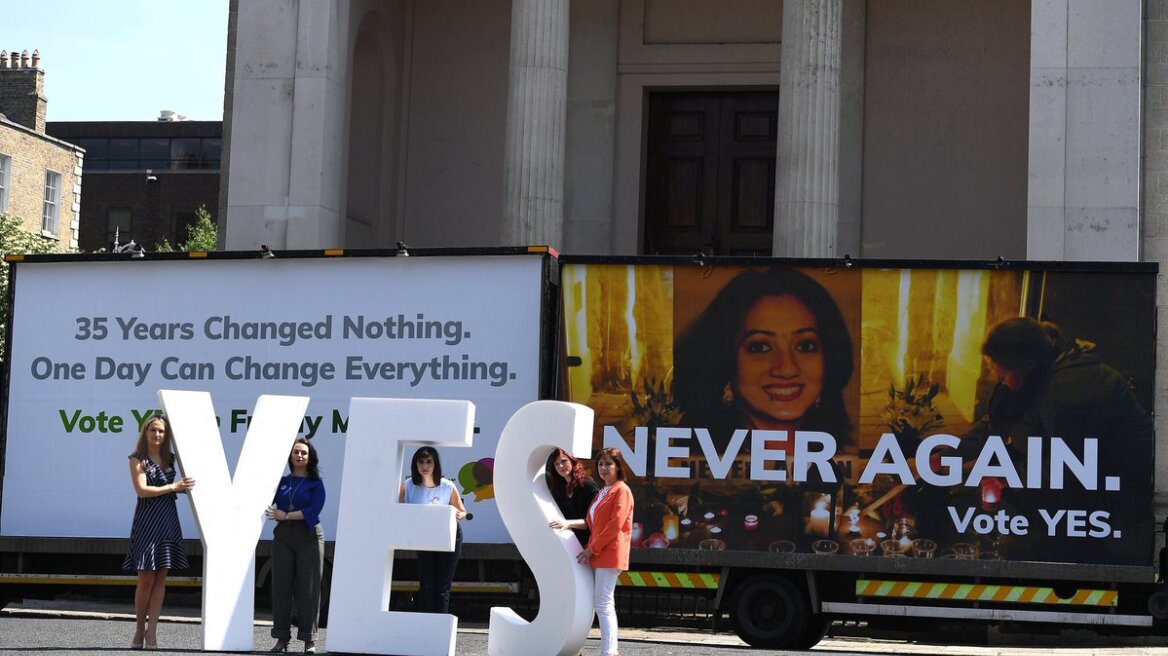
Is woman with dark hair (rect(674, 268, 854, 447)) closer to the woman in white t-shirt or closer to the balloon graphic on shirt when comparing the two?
the balloon graphic on shirt

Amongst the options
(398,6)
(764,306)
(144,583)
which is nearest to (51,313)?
(144,583)

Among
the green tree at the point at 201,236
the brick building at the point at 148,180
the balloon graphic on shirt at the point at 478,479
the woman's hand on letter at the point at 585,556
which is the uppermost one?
the brick building at the point at 148,180

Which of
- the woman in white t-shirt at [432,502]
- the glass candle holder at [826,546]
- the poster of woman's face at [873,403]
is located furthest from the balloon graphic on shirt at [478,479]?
the glass candle holder at [826,546]

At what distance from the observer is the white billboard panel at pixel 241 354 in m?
16.3

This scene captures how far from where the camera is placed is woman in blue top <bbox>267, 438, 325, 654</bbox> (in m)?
13.0

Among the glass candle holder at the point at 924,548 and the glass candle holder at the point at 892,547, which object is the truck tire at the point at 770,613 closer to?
the glass candle holder at the point at 892,547

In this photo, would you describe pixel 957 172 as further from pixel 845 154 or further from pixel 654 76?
pixel 654 76

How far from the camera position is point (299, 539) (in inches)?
516

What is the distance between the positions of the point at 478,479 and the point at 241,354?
2.69 m

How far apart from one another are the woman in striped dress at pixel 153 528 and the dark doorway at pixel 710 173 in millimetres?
14676

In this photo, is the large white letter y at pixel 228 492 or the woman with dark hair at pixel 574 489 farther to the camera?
the woman with dark hair at pixel 574 489

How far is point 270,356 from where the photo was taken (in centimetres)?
1684

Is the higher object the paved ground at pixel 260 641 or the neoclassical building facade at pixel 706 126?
the neoclassical building facade at pixel 706 126

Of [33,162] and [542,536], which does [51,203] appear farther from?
[542,536]
